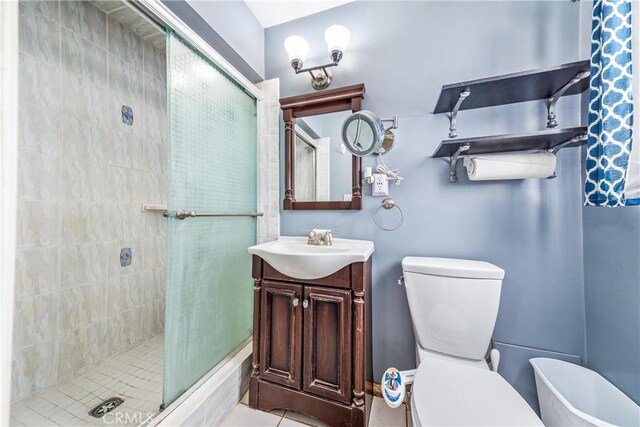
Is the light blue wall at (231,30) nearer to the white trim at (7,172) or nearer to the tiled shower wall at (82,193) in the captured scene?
the white trim at (7,172)

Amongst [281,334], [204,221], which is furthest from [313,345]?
[204,221]

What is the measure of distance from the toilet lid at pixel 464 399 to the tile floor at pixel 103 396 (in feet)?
3.81

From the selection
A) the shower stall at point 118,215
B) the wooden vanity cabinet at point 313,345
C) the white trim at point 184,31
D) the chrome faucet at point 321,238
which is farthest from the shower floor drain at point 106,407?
the white trim at point 184,31

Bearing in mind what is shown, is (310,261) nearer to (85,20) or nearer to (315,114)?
(315,114)

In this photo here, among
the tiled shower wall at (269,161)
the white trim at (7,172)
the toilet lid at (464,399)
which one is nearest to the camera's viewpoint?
the white trim at (7,172)

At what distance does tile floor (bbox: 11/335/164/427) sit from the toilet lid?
3.81ft

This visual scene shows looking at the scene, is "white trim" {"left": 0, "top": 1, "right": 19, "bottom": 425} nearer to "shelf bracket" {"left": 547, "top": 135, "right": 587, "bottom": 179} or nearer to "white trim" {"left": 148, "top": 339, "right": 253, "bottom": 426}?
"white trim" {"left": 148, "top": 339, "right": 253, "bottom": 426}

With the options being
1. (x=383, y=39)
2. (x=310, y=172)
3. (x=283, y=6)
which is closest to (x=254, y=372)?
(x=310, y=172)

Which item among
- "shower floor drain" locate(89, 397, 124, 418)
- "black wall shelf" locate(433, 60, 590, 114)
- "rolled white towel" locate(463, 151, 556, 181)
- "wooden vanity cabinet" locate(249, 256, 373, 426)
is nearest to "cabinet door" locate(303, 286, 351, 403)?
"wooden vanity cabinet" locate(249, 256, 373, 426)

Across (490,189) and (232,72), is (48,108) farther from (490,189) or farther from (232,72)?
(490,189)

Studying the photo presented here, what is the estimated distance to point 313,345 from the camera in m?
1.13

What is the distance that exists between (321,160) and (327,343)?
3.44 ft

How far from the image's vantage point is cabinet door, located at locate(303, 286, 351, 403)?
3.51 ft

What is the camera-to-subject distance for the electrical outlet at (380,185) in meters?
1.36
